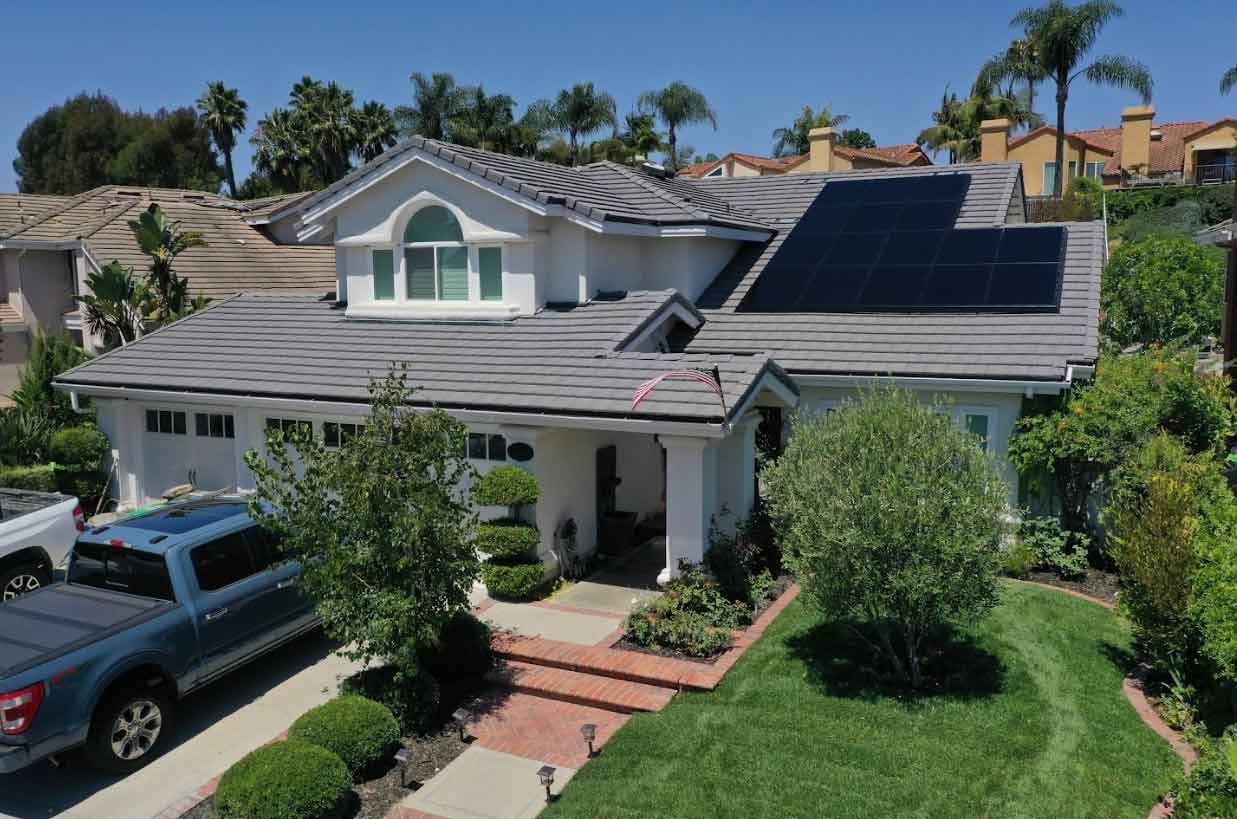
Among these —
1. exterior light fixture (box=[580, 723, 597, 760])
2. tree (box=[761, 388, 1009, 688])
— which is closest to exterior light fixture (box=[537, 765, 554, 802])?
exterior light fixture (box=[580, 723, 597, 760])

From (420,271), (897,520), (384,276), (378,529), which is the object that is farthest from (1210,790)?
(384,276)

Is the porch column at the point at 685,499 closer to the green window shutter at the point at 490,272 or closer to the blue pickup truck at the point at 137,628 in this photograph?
the blue pickup truck at the point at 137,628

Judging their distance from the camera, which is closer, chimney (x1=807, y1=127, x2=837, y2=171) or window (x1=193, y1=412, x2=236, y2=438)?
window (x1=193, y1=412, x2=236, y2=438)

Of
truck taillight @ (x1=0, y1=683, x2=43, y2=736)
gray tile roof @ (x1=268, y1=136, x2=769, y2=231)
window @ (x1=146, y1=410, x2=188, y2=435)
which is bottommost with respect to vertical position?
truck taillight @ (x1=0, y1=683, x2=43, y2=736)

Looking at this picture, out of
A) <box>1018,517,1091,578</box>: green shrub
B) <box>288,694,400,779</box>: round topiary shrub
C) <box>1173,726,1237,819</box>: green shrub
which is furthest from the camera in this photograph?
<box>1018,517,1091,578</box>: green shrub

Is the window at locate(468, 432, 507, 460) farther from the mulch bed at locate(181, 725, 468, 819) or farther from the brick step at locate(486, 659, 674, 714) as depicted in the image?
the mulch bed at locate(181, 725, 468, 819)

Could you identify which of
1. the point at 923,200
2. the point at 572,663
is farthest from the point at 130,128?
the point at 572,663
